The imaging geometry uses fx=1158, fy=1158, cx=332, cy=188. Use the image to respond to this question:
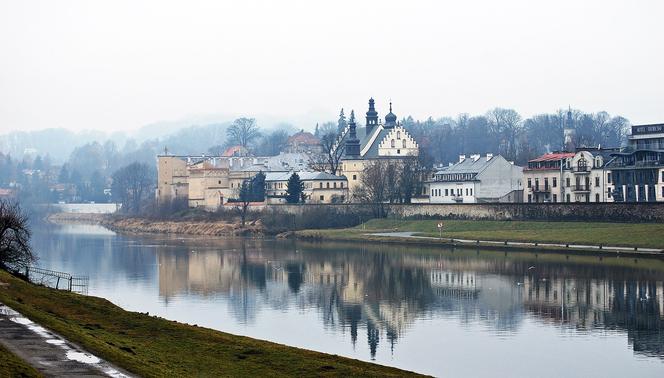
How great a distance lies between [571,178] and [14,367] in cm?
6762

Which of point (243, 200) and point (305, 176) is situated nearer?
point (243, 200)

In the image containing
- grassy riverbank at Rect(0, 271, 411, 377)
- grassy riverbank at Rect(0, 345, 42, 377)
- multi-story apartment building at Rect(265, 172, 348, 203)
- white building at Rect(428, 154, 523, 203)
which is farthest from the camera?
multi-story apartment building at Rect(265, 172, 348, 203)

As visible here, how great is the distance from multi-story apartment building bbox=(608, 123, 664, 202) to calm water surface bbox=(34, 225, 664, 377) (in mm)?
14783

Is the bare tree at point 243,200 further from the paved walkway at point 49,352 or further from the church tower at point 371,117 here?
the paved walkway at point 49,352

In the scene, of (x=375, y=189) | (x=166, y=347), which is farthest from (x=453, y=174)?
(x=166, y=347)

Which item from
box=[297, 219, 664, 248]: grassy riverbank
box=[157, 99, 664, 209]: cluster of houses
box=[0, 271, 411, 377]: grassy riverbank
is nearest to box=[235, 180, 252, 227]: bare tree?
box=[157, 99, 664, 209]: cluster of houses

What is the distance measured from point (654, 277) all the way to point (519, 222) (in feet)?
92.0

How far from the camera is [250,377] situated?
22.5m

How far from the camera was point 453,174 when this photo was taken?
97000 millimetres

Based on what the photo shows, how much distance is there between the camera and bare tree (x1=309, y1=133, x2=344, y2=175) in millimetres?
114312

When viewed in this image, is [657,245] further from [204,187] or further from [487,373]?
[204,187]

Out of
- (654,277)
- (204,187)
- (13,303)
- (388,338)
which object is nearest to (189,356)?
(13,303)

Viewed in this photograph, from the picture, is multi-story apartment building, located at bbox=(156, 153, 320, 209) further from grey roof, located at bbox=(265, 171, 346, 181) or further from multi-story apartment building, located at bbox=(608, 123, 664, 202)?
multi-story apartment building, located at bbox=(608, 123, 664, 202)

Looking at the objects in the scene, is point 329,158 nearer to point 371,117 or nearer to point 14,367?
point 371,117
